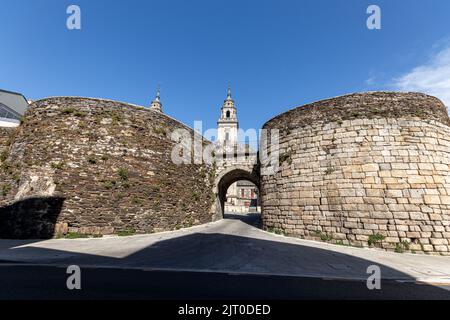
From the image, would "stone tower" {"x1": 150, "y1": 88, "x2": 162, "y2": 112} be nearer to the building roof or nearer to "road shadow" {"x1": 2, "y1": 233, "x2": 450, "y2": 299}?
the building roof

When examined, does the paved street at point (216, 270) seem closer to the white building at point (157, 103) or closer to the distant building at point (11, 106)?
the distant building at point (11, 106)

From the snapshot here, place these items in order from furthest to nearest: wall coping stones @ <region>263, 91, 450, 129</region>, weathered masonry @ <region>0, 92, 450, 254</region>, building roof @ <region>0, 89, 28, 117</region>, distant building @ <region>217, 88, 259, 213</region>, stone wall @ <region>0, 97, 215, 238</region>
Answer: distant building @ <region>217, 88, 259, 213</region>, building roof @ <region>0, 89, 28, 117</region>, stone wall @ <region>0, 97, 215, 238</region>, wall coping stones @ <region>263, 91, 450, 129</region>, weathered masonry @ <region>0, 92, 450, 254</region>

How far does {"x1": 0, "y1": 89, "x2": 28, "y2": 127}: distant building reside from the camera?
25.2m

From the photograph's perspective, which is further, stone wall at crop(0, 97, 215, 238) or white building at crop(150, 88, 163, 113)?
white building at crop(150, 88, 163, 113)

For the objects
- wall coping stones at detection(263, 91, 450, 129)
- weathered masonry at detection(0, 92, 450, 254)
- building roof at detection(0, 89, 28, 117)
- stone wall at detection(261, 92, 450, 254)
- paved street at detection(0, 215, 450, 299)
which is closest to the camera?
paved street at detection(0, 215, 450, 299)

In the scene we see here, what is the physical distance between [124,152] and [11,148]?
5.65m

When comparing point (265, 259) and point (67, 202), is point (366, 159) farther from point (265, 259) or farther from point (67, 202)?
point (67, 202)

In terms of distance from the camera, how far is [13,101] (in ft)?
90.5

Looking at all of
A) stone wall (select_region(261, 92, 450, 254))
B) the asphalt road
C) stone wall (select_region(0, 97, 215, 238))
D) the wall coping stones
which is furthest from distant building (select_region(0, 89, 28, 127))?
the wall coping stones

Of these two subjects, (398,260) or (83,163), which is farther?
(83,163)

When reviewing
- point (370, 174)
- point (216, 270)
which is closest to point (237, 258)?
point (216, 270)

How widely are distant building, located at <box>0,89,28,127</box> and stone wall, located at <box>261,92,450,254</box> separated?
31566 millimetres
